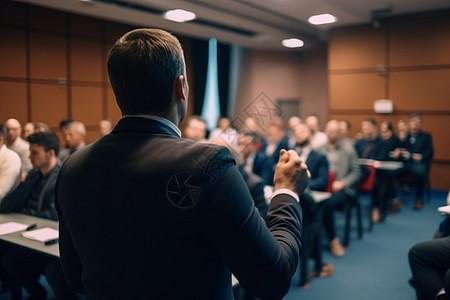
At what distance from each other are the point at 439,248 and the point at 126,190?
1.93m

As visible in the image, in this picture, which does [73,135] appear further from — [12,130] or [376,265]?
[376,265]

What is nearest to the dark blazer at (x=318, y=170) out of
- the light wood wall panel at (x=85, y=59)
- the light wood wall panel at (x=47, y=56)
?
the light wood wall panel at (x=85, y=59)

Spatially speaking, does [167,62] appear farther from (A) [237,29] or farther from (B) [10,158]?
(A) [237,29]

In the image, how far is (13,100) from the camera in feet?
5.96

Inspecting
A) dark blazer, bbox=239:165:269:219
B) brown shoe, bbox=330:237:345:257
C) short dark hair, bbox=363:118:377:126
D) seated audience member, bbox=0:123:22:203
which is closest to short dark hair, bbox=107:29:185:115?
seated audience member, bbox=0:123:22:203

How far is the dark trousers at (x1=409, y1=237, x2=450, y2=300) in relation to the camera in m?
2.04

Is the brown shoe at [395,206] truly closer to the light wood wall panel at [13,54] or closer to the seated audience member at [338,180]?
the seated audience member at [338,180]

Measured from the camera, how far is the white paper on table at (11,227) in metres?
2.37

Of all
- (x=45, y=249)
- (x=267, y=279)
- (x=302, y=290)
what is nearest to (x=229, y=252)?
(x=267, y=279)

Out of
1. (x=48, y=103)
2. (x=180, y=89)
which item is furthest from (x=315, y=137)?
(x=180, y=89)

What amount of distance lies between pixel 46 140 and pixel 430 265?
2.49m

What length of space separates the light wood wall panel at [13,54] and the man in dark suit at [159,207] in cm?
117

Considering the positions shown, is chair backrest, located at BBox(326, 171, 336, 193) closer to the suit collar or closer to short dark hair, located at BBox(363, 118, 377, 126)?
short dark hair, located at BBox(363, 118, 377, 126)

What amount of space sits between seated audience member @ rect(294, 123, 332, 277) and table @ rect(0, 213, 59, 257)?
161 centimetres
